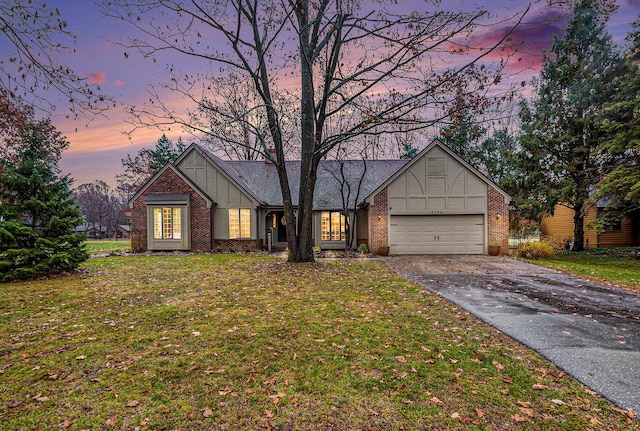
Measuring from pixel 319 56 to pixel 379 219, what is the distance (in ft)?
27.3

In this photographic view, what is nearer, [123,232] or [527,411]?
[527,411]

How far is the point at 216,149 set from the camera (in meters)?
24.9

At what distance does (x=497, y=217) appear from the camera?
50.4ft

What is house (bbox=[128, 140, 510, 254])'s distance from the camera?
611 inches

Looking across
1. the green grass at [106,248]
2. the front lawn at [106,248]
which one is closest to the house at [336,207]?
the front lawn at [106,248]

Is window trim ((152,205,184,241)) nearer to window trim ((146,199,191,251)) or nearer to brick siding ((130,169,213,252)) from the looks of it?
window trim ((146,199,191,251))

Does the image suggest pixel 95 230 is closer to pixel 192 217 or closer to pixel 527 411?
pixel 192 217

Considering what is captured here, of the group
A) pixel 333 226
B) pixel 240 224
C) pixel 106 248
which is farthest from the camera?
pixel 106 248

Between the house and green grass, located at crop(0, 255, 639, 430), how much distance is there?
963cm

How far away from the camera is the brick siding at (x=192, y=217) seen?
1736 cm

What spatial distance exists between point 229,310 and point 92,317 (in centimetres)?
244

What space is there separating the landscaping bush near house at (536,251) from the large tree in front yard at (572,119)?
3846 millimetres

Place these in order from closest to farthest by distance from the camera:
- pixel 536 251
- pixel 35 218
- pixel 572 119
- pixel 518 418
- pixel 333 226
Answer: pixel 518 418 → pixel 35 218 → pixel 536 251 → pixel 572 119 → pixel 333 226

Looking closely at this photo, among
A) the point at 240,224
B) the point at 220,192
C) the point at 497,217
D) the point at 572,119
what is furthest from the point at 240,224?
the point at 572,119
